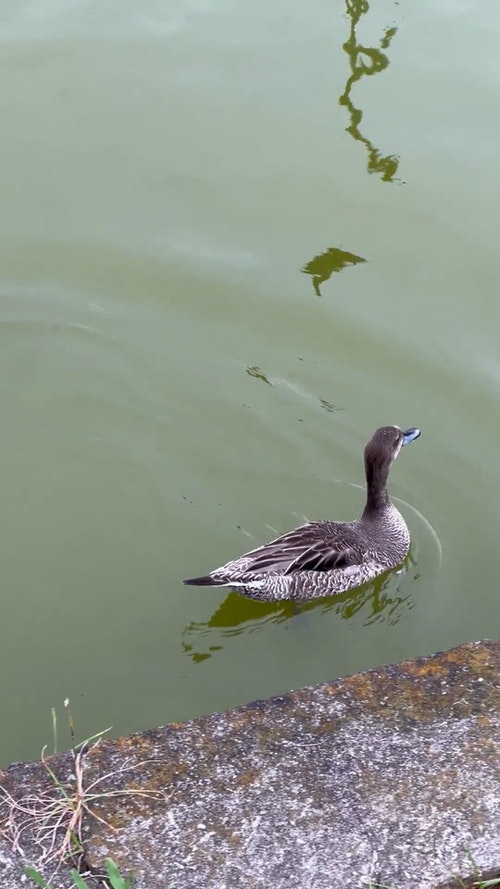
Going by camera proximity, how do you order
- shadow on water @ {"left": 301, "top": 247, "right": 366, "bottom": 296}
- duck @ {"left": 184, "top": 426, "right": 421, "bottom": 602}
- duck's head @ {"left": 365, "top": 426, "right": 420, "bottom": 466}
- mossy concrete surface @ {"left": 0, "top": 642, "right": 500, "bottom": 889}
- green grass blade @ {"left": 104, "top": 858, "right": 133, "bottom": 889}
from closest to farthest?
green grass blade @ {"left": 104, "top": 858, "right": 133, "bottom": 889} < mossy concrete surface @ {"left": 0, "top": 642, "right": 500, "bottom": 889} < duck @ {"left": 184, "top": 426, "right": 421, "bottom": 602} < duck's head @ {"left": 365, "top": 426, "right": 420, "bottom": 466} < shadow on water @ {"left": 301, "top": 247, "right": 366, "bottom": 296}

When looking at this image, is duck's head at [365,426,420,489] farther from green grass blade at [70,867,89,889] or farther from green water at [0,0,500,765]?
green grass blade at [70,867,89,889]

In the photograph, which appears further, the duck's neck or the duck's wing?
the duck's neck

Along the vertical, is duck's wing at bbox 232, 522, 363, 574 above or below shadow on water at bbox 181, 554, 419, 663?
above

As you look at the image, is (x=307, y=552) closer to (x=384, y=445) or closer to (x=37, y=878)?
(x=384, y=445)

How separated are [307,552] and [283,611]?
404 millimetres

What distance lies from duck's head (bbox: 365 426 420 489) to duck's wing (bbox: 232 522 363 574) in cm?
39

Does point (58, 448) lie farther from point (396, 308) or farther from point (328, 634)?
point (396, 308)

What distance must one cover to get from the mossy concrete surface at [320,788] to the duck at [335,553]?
2.10 m

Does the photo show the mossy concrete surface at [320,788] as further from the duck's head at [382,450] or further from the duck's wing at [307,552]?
the duck's head at [382,450]

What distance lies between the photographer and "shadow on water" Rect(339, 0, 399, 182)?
362 inches

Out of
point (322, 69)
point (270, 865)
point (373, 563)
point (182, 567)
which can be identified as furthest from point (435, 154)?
point (270, 865)

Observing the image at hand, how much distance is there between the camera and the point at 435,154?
30.7 ft

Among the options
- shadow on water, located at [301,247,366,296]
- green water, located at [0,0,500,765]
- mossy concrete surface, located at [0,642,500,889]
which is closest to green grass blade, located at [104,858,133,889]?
mossy concrete surface, located at [0,642,500,889]

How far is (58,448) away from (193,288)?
5.82ft
